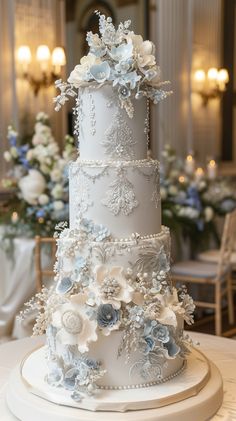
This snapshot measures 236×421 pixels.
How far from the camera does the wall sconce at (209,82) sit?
28.7 feet

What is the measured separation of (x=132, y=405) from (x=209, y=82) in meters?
7.37

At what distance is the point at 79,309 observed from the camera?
210cm

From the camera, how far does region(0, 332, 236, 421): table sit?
2.21 metres

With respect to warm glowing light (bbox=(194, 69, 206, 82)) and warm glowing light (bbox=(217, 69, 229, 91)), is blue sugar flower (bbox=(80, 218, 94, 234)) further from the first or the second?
warm glowing light (bbox=(217, 69, 229, 91))

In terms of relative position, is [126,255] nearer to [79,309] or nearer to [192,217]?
[79,309]

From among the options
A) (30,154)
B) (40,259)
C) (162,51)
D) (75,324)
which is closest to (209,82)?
(162,51)

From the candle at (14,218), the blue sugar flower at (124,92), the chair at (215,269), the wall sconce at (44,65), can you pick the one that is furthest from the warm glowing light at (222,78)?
the blue sugar flower at (124,92)

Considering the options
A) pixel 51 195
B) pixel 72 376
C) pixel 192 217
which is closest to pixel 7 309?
pixel 51 195

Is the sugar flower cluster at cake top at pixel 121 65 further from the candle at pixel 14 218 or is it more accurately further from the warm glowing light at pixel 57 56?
the warm glowing light at pixel 57 56

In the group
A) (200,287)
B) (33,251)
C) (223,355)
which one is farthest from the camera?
(200,287)

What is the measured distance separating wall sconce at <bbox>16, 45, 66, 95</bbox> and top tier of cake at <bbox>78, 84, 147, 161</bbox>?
4784 millimetres

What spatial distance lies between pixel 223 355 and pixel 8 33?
16.3 feet

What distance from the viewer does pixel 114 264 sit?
85.6 inches

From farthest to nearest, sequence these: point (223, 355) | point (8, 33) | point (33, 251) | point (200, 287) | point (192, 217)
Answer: point (8, 33)
point (200, 287)
point (192, 217)
point (33, 251)
point (223, 355)
